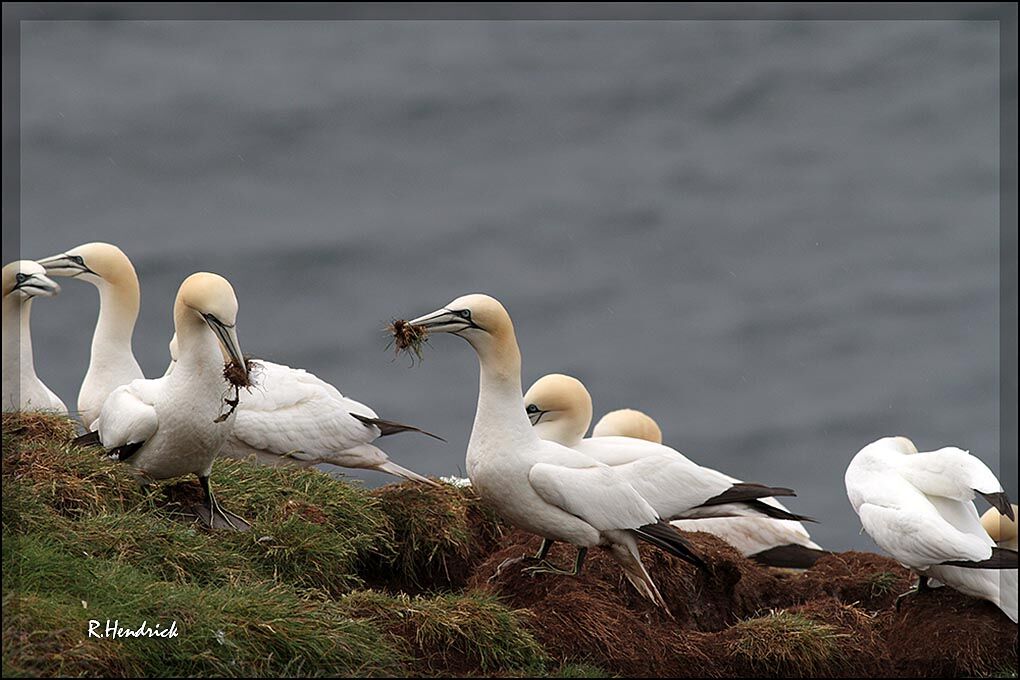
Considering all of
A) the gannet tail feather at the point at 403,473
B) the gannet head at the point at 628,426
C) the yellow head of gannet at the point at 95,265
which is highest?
the yellow head of gannet at the point at 95,265

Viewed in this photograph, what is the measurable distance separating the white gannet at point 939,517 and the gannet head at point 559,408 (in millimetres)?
1635

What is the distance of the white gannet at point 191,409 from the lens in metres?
7.88

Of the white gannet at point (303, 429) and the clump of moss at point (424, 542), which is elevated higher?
the white gannet at point (303, 429)

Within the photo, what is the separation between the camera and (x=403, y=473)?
9.73 metres

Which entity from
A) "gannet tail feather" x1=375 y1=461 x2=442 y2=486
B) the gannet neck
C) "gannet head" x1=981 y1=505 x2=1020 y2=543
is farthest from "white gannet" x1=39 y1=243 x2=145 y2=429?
"gannet head" x1=981 y1=505 x2=1020 y2=543

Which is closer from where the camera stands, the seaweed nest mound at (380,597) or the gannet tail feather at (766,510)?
the seaweed nest mound at (380,597)

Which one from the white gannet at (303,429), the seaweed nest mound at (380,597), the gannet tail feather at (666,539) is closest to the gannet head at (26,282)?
the white gannet at (303,429)

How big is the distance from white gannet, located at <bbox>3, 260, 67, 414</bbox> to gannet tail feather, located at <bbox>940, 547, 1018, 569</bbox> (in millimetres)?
5448

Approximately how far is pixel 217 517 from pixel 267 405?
69.5 inches

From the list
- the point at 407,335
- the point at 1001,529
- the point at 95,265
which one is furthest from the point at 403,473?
the point at 1001,529

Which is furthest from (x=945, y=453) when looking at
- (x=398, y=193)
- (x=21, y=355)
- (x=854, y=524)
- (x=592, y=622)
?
(x=398, y=193)

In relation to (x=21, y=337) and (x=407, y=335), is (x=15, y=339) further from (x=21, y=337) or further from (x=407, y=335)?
(x=407, y=335)

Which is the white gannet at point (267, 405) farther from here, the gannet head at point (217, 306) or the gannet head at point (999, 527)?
the gannet head at point (999, 527)

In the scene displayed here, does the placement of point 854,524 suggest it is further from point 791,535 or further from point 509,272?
point 791,535
